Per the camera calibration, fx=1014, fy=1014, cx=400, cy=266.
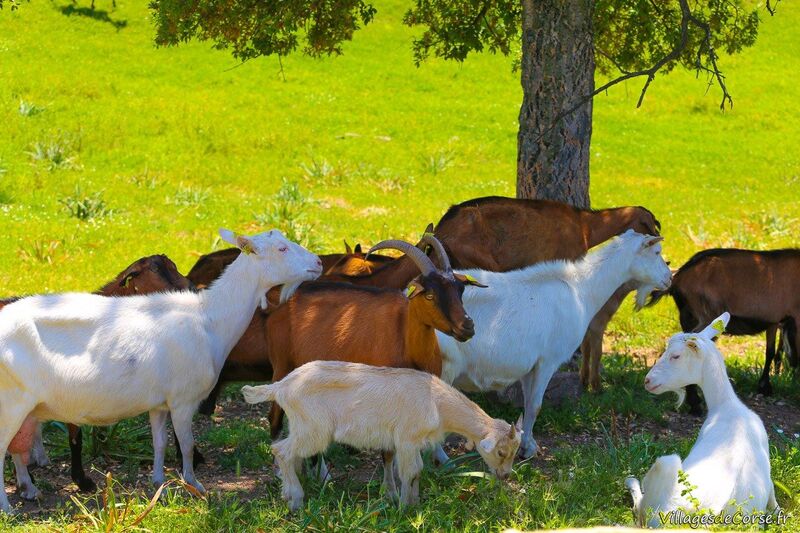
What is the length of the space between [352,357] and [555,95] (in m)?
4.14

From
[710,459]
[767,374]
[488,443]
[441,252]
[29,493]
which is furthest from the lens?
[767,374]

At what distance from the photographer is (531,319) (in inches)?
311

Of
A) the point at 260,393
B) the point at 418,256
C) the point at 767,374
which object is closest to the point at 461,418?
the point at 418,256

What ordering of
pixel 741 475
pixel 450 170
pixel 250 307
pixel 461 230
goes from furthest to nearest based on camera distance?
pixel 450 170 → pixel 461 230 → pixel 250 307 → pixel 741 475

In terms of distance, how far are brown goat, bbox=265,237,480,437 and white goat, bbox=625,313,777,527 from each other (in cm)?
154

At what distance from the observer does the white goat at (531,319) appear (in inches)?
304

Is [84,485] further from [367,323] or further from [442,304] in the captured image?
[442,304]

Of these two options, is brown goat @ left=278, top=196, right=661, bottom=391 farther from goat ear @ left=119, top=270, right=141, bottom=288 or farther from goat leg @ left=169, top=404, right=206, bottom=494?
goat leg @ left=169, top=404, right=206, bottom=494

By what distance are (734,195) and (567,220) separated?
14.9 metres

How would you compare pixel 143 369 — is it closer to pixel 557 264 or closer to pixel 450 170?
pixel 557 264

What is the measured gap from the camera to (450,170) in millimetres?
23359

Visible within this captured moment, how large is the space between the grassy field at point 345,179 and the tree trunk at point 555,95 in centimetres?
218

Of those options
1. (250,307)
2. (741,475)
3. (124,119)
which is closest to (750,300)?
(741,475)

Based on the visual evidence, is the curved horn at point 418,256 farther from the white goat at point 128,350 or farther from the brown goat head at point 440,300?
the white goat at point 128,350
